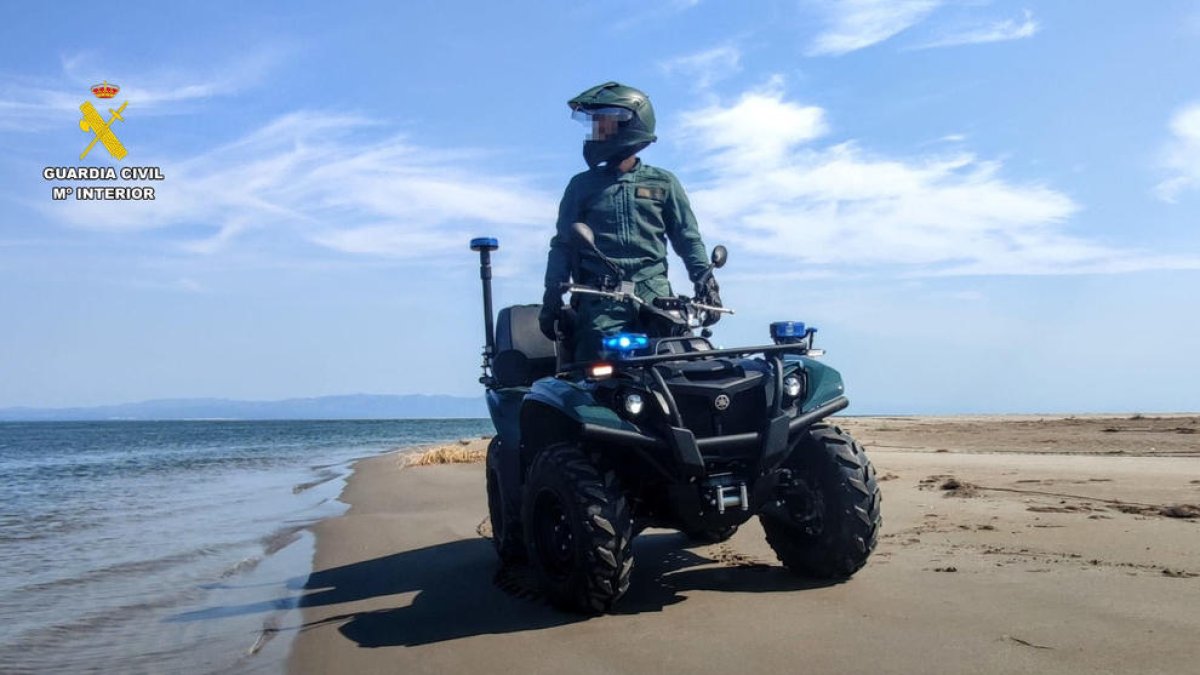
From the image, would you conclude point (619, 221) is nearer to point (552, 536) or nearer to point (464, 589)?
point (552, 536)

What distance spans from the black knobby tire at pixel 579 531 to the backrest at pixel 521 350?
192cm

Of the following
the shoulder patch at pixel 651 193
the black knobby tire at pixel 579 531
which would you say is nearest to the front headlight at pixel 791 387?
the black knobby tire at pixel 579 531

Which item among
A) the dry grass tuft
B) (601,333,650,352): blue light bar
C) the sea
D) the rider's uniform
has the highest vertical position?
the rider's uniform

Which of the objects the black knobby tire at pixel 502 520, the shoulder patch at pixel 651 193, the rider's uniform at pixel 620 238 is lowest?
the black knobby tire at pixel 502 520

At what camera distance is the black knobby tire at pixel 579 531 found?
4.99 m

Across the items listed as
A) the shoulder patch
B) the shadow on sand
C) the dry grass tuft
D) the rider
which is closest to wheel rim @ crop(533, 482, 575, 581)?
the shadow on sand

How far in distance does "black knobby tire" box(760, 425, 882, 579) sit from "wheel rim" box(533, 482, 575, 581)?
4.27 ft

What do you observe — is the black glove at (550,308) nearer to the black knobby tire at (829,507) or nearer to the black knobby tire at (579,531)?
the black knobby tire at (579,531)

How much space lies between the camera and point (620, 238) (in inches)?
252

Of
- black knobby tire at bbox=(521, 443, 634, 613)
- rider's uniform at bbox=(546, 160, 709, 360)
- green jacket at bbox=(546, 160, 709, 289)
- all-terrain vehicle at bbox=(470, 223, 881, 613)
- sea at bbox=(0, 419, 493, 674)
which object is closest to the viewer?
black knobby tire at bbox=(521, 443, 634, 613)

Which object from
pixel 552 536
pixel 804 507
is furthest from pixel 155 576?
pixel 804 507

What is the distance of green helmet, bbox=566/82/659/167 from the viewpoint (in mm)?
6504

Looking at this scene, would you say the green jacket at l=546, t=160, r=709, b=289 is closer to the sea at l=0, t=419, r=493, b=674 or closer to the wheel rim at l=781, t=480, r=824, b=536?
the wheel rim at l=781, t=480, r=824, b=536

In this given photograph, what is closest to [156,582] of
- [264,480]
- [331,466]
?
[264,480]
